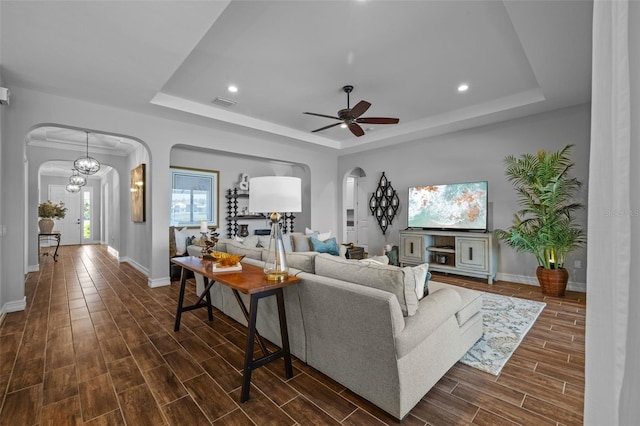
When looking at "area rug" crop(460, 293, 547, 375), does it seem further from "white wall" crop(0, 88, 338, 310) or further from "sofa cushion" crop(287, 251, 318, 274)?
"white wall" crop(0, 88, 338, 310)

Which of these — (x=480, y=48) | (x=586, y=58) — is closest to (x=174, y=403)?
(x=480, y=48)

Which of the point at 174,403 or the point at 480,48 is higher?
the point at 480,48

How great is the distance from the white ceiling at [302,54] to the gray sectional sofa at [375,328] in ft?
6.82

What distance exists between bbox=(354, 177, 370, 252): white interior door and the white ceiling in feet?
10.2

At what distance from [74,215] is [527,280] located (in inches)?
516

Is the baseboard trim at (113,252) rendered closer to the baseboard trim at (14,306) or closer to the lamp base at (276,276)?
the baseboard trim at (14,306)

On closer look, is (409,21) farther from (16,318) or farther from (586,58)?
(16,318)

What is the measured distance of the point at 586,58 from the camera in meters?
2.81

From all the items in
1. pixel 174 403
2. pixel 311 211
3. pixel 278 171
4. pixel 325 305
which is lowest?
pixel 174 403

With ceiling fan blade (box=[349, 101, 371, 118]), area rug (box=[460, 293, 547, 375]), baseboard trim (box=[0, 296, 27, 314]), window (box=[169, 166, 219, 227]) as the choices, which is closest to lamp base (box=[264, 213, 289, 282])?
area rug (box=[460, 293, 547, 375])

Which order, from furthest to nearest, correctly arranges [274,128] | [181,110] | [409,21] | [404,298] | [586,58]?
[274,128], [181,110], [586,58], [409,21], [404,298]

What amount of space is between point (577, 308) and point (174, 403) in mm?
4345

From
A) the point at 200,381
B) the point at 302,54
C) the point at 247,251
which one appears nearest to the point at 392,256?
the point at 247,251

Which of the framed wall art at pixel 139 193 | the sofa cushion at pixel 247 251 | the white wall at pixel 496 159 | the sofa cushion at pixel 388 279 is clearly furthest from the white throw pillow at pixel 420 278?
the framed wall art at pixel 139 193
